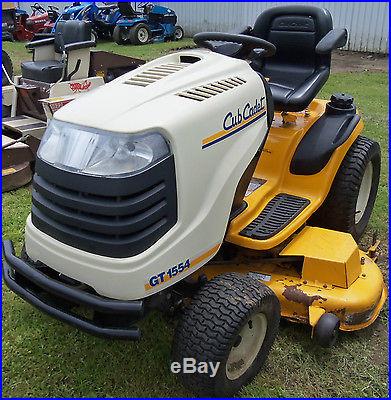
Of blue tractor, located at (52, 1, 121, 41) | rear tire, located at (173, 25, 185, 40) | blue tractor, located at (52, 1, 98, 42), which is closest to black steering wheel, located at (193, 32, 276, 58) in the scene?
blue tractor, located at (52, 1, 98, 42)

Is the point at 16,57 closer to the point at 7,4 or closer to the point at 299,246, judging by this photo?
the point at 7,4

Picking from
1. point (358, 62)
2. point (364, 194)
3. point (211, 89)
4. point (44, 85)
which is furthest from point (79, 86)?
point (358, 62)

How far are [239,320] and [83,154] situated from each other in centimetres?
80

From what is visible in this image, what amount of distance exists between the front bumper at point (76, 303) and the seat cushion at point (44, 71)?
3.55m

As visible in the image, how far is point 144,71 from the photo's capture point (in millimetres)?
2127

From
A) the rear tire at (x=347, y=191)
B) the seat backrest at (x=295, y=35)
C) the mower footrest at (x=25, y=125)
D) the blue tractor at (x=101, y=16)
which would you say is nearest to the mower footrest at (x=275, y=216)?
the rear tire at (x=347, y=191)

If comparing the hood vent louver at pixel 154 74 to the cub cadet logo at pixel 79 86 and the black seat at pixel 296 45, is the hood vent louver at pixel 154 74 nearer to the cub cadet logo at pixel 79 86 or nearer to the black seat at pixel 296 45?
the black seat at pixel 296 45

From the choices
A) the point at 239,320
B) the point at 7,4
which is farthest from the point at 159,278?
the point at 7,4

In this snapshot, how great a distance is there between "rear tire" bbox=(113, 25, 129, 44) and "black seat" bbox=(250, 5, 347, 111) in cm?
915

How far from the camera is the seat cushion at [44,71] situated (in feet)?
16.7

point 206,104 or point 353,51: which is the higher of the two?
point 206,104

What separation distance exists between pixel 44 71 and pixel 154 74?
340cm

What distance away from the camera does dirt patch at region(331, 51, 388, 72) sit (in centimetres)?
855

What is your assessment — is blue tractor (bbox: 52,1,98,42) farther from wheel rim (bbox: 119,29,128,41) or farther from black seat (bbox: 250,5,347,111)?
black seat (bbox: 250,5,347,111)
